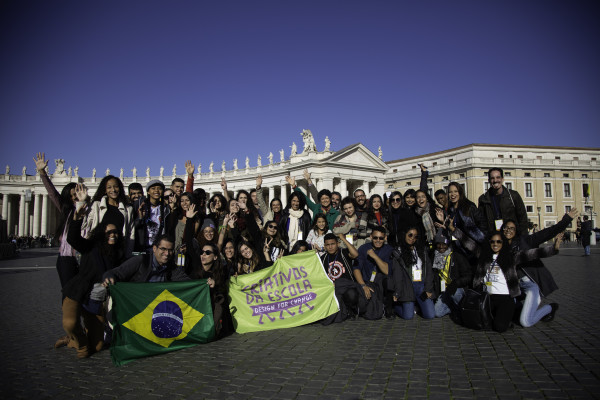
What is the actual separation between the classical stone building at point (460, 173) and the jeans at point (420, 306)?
46.6m

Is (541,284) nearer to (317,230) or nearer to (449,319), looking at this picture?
(449,319)

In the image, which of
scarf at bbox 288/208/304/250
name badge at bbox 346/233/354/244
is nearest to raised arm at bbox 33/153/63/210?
scarf at bbox 288/208/304/250

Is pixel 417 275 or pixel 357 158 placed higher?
pixel 357 158

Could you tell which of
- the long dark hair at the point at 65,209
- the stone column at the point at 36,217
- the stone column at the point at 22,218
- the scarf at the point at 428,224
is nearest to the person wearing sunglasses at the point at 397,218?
the scarf at the point at 428,224

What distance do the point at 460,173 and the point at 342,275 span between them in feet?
202

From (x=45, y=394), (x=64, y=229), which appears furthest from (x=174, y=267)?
(x=45, y=394)

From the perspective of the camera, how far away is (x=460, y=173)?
63781mm

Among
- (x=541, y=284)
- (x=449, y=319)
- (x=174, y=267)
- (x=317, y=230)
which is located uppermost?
(x=317, y=230)

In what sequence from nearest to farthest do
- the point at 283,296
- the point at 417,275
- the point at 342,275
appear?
the point at 283,296
the point at 417,275
the point at 342,275

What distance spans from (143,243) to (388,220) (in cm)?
561

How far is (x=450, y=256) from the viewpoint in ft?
25.7

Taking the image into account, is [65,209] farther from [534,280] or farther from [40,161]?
[534,280]

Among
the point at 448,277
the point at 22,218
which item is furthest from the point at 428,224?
the point at 22,218

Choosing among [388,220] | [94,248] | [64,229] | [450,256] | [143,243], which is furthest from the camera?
[388,220]
